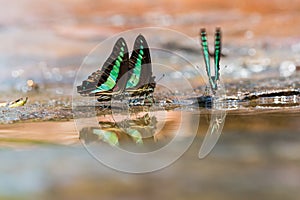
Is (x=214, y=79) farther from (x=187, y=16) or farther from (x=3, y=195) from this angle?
(x=3, y=195)

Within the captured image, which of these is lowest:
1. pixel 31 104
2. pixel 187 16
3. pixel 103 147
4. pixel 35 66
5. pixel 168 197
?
pixel 168 197

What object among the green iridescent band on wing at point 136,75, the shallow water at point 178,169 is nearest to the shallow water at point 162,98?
the shallow water at point 178,169

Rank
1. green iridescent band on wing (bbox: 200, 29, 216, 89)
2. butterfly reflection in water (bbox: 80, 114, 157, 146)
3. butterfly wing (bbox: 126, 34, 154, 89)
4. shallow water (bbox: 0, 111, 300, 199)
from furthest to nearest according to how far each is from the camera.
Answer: green iridescent band on wing (bbox: 200, 29, 216, 89) → butterfly wing (bbox: 126, 34, 154, 89) → butterfly reflection in water (bbox: 80, 114, 157, 146) → shallow water (bbox: 0, 111, 300, 199)

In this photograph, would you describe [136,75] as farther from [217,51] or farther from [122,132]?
[217,51]

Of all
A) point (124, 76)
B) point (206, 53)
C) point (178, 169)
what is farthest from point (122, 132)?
point (206, 53)

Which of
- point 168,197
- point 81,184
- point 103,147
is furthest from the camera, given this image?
point 103,147

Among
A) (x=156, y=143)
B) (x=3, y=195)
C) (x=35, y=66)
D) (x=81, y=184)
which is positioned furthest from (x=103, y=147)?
(x=35, y=66)

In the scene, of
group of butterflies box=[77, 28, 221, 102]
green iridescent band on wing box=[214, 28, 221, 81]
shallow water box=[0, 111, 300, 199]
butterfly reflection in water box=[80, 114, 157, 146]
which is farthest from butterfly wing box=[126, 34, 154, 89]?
green iridescent band on wing box=[214, 28, 221, 81]

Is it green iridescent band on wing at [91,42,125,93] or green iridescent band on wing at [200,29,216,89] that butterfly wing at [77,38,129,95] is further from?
green iridescent band on wing at [200,29,216,89]
